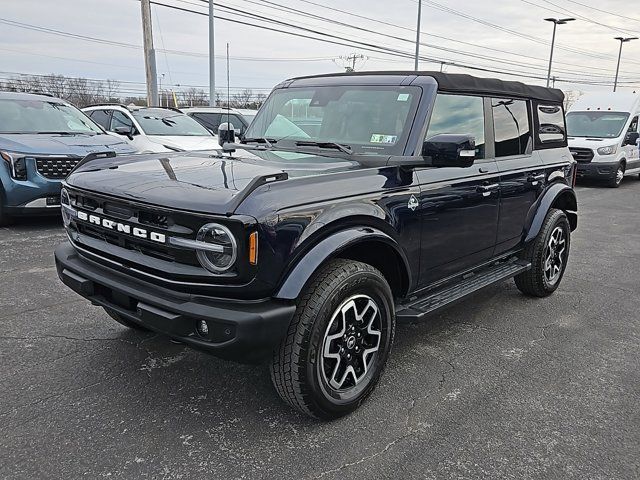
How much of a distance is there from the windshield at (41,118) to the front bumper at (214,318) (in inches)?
249

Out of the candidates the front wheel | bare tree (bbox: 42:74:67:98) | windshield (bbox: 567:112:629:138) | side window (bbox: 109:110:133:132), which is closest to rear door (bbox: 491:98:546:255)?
the front wheel

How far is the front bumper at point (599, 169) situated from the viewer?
1448cm

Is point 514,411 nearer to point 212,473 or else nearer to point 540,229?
point 212,473

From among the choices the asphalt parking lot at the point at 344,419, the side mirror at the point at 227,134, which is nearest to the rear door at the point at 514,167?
the asphalt parking lot at the point at 344,419

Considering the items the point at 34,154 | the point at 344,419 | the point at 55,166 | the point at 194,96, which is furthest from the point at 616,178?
the point at 194,96

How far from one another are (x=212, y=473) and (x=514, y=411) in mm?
1719

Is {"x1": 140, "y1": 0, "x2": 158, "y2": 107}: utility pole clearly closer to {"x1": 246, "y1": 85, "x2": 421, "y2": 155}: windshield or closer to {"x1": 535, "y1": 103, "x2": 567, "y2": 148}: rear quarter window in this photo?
{"x1": 246, "y1": 85, "x2": 421, "y2": 155}: windshield

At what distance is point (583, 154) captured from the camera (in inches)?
577

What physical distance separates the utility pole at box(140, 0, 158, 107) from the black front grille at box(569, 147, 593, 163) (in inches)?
523

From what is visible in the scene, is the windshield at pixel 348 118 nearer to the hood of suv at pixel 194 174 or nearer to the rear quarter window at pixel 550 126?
the hood of suv at pixel 194 174

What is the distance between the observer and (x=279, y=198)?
264 cm

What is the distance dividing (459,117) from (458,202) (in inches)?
26.5

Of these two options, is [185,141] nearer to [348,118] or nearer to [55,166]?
[55,166]

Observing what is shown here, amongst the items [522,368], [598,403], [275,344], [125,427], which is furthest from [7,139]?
[598,403]
